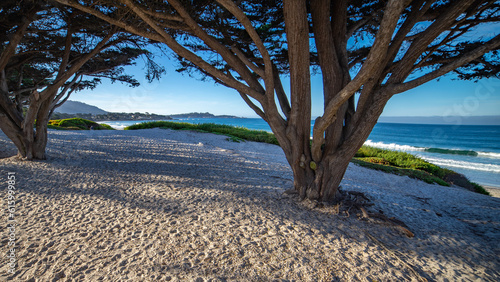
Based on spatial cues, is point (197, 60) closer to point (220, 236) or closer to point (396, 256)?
point (220, 236)

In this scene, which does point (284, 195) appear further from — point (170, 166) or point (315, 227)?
point (170, 166)

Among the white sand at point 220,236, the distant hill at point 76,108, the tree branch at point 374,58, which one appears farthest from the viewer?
the distant hill at point 76,108

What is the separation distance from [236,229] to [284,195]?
1356mm

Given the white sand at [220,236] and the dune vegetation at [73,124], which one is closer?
the white sand at [220,236]

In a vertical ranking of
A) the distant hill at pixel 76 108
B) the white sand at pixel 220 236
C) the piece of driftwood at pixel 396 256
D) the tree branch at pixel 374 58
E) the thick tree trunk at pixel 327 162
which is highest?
the distant hill at pixel 76 108

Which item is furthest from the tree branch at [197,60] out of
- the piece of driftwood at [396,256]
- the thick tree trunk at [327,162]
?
the piece of driftwood at [396,256]

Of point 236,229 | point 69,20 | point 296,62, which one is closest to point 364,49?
point 296,62

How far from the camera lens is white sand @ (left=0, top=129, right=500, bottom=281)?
186cm

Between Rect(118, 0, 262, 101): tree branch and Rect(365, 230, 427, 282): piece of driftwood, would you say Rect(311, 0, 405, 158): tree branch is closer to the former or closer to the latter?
Rect(118, 0, 262, 101): tree branch

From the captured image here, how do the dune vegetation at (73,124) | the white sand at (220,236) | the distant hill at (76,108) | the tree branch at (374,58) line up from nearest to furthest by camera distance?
the white sand at (220,236) < the tree branch at (374,58) < the dune vegetation at (73,124) < the distant hill at (76,108)

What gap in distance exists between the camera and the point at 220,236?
2.36 metres

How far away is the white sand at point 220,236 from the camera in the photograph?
186 centimetres

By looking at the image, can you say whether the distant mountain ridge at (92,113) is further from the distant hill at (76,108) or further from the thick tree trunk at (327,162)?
the thick tree trunk at (327,162)

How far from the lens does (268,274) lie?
71.8 inches
